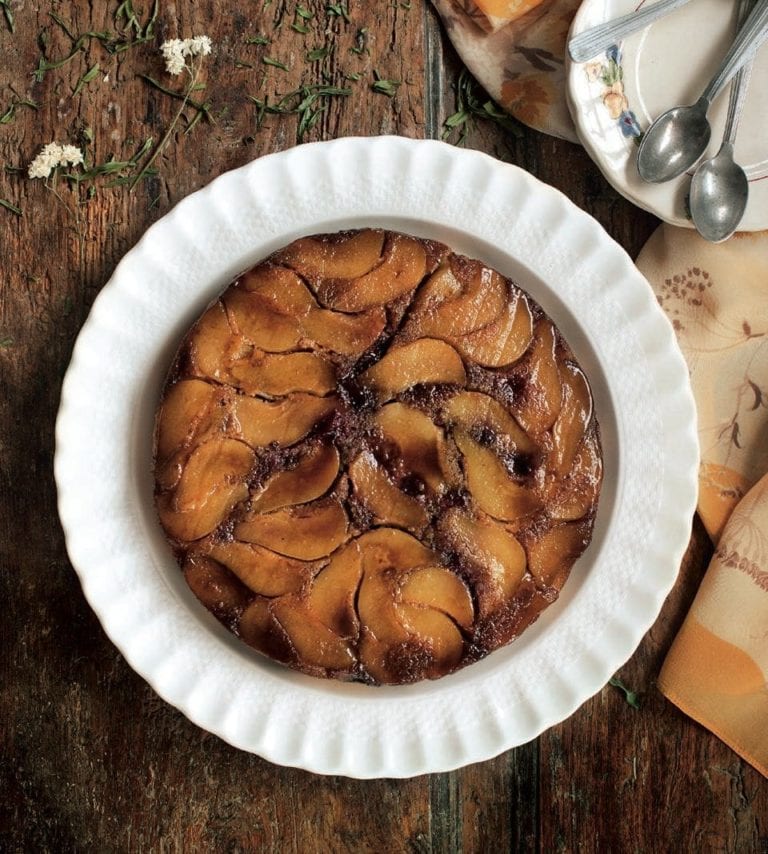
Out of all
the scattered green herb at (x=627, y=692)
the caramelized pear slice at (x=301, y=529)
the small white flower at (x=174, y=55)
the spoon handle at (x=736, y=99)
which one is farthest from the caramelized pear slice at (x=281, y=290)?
the scattered green herb at (x=627, y=692)

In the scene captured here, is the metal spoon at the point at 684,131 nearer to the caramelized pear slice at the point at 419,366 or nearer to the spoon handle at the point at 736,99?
the spoon handle at the point at 736,99

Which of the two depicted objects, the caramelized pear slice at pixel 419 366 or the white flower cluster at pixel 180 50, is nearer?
the caramelized pear slice at pixel 419 366

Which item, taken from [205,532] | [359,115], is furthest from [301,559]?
[359,115]

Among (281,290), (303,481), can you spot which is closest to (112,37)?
(281,290)

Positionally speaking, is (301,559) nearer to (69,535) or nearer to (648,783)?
(69,535)

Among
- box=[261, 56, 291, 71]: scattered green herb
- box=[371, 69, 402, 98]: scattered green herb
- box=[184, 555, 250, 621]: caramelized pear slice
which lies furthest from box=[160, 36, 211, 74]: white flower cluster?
box=[184, 555, 250, 621]: caramelized pear slice

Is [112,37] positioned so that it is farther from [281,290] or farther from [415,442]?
[415,442]
